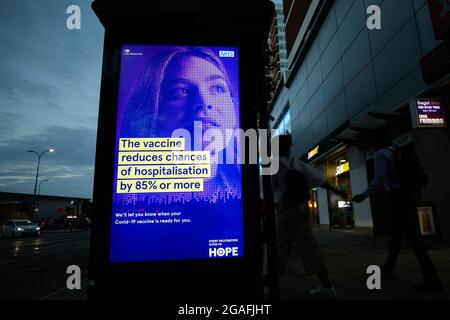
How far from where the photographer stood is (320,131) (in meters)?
18.6

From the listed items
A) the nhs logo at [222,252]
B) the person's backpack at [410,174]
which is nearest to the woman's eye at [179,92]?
the nhs logo at [222,252]

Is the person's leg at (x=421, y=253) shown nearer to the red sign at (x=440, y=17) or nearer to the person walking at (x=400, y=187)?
the person walking at (x=400, y=187)

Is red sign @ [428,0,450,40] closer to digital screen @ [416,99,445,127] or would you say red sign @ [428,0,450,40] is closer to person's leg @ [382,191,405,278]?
digital screen @ [416,99,445,127]

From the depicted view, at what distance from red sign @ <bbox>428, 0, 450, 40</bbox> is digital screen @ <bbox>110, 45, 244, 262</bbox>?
7586mm

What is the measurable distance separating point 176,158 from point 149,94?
2.18ft

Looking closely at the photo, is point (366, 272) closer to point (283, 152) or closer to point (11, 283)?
point (283, 152)

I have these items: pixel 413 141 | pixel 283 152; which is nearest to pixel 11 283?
pixel 283 152

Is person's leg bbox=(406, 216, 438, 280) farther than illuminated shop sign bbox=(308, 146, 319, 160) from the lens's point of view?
No

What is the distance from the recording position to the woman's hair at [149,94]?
8.86ft

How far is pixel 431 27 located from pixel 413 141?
348 cm

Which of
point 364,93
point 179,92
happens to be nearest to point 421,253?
point 179,92

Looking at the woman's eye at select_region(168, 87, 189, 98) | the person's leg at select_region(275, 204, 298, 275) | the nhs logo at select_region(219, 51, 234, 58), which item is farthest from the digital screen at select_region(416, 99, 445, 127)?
the woman's eye at select_region(168, 87, 189, 98)

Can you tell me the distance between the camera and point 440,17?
7.61 metres

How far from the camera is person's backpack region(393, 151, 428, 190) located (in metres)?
3.69
